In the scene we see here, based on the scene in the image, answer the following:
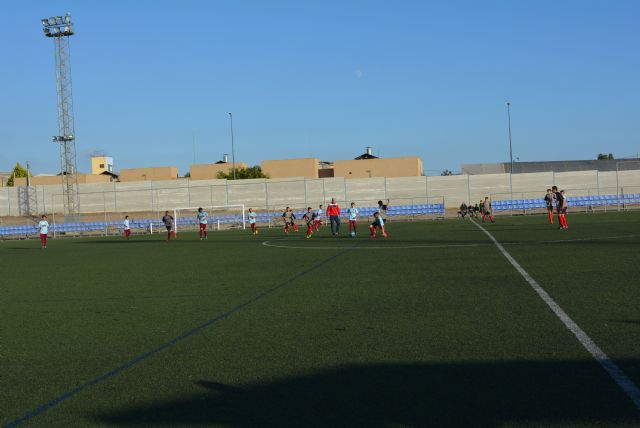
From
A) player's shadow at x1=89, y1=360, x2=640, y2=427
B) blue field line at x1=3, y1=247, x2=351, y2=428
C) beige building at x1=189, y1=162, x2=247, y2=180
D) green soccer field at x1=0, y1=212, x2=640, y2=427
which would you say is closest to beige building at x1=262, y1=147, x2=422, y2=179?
beige building at x1=189, y1=162, x2=247, y2=180

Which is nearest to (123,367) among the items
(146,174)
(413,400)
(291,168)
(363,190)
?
(413,400)

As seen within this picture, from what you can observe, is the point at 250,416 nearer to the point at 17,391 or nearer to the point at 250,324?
the point at 17,391

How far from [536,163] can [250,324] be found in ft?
271

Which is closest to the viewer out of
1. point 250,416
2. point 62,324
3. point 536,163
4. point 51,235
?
point 250,416

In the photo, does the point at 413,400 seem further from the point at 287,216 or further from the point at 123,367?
the point at 287,216

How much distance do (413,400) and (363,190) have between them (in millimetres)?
55622

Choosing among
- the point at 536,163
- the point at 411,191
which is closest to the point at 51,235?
the point at 411,191

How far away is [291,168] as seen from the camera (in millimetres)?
89875

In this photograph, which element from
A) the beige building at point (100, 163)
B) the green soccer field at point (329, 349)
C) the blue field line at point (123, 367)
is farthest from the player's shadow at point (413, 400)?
the beige building at point (100, 163)

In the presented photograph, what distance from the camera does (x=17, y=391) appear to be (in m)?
5.81

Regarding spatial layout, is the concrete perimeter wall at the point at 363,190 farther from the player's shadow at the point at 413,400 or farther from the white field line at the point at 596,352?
the player's shadow at the point at 413,400

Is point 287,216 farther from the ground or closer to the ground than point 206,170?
closer to the ground

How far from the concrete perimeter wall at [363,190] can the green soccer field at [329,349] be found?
46.2 meters

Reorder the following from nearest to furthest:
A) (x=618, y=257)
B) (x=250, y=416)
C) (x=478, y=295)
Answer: (x=250, y=416) < (x=478, y=295) < (x=618, y=257)
